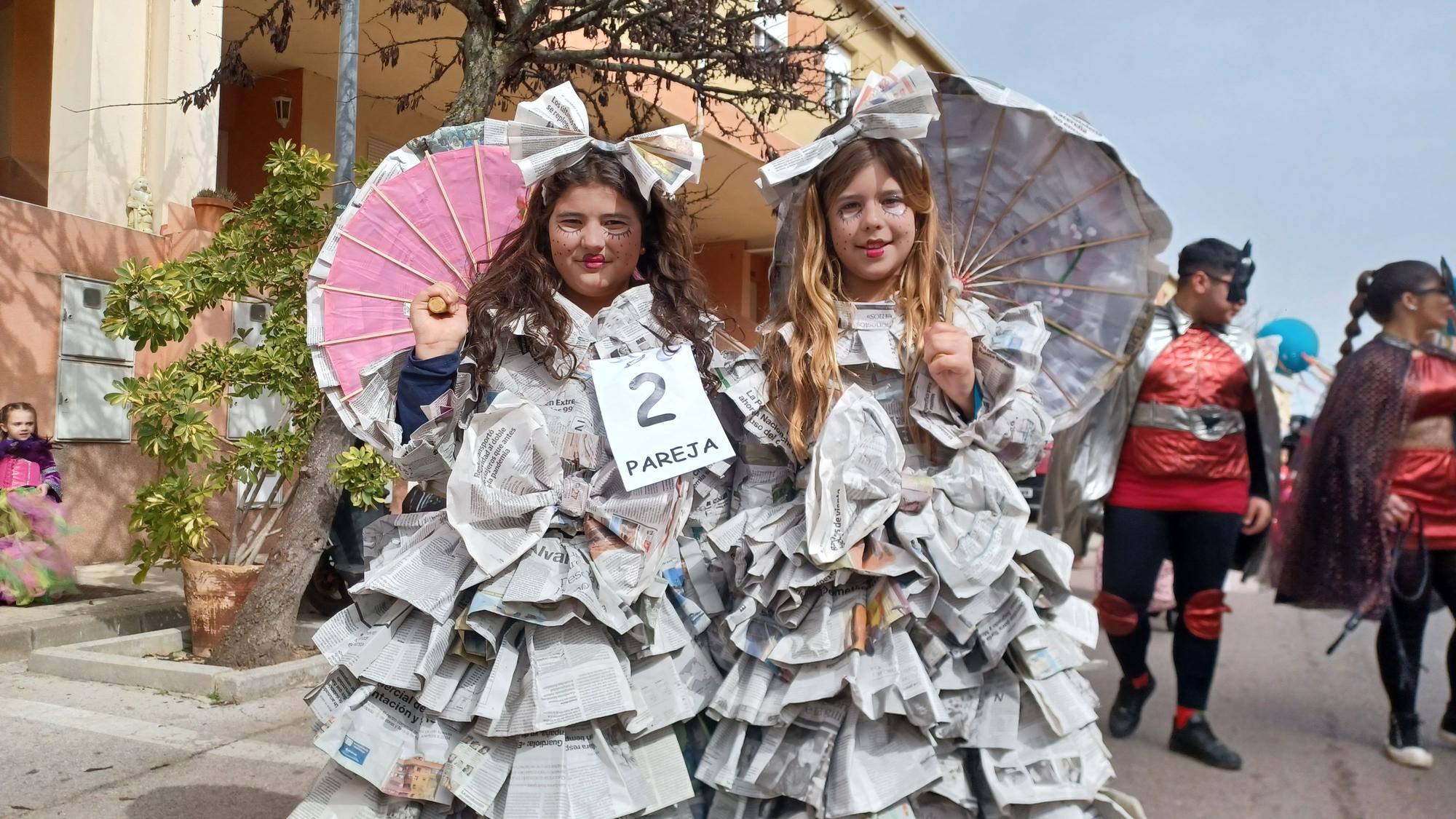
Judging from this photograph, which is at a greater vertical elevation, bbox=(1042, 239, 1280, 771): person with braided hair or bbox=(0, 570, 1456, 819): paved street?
bbox=(1042, 239, 1280, 771): person with braided hair

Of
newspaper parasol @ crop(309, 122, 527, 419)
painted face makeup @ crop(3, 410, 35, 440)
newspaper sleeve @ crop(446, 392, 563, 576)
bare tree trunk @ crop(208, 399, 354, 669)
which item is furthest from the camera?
painted face makeup @ crop(3, 410, 35, 440)

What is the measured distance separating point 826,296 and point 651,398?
47 cm

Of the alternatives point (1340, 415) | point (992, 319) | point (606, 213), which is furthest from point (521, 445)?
point (1340, 415)

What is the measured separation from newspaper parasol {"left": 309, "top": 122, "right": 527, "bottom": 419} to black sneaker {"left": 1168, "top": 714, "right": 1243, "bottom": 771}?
10.6 ft

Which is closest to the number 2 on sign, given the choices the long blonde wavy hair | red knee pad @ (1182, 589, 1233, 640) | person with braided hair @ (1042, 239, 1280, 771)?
the long blonde wavy hair

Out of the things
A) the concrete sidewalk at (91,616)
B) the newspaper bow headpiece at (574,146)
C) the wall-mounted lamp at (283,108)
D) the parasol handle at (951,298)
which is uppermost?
the wall-mounted lamp at (283,108)

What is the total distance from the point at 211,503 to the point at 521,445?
6.19 meters

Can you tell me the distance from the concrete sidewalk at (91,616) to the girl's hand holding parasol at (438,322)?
4309mm

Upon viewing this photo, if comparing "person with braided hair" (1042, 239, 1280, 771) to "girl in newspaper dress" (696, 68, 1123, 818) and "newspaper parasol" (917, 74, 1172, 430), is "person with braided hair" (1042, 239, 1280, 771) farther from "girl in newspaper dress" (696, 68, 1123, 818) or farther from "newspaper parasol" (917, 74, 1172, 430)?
"girl in newspaper dress" (696, 68, 1123, 818)

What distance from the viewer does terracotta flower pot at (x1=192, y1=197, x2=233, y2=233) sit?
7.31 metres

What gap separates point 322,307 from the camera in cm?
285

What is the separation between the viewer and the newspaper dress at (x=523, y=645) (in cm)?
210

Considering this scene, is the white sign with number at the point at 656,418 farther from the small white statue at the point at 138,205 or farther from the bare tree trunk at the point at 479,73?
the small white statue at the point at 138,205

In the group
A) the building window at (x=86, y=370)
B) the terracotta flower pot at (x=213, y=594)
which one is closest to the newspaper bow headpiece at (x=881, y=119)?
the terracotta flower pot at (x=213, y=594)
